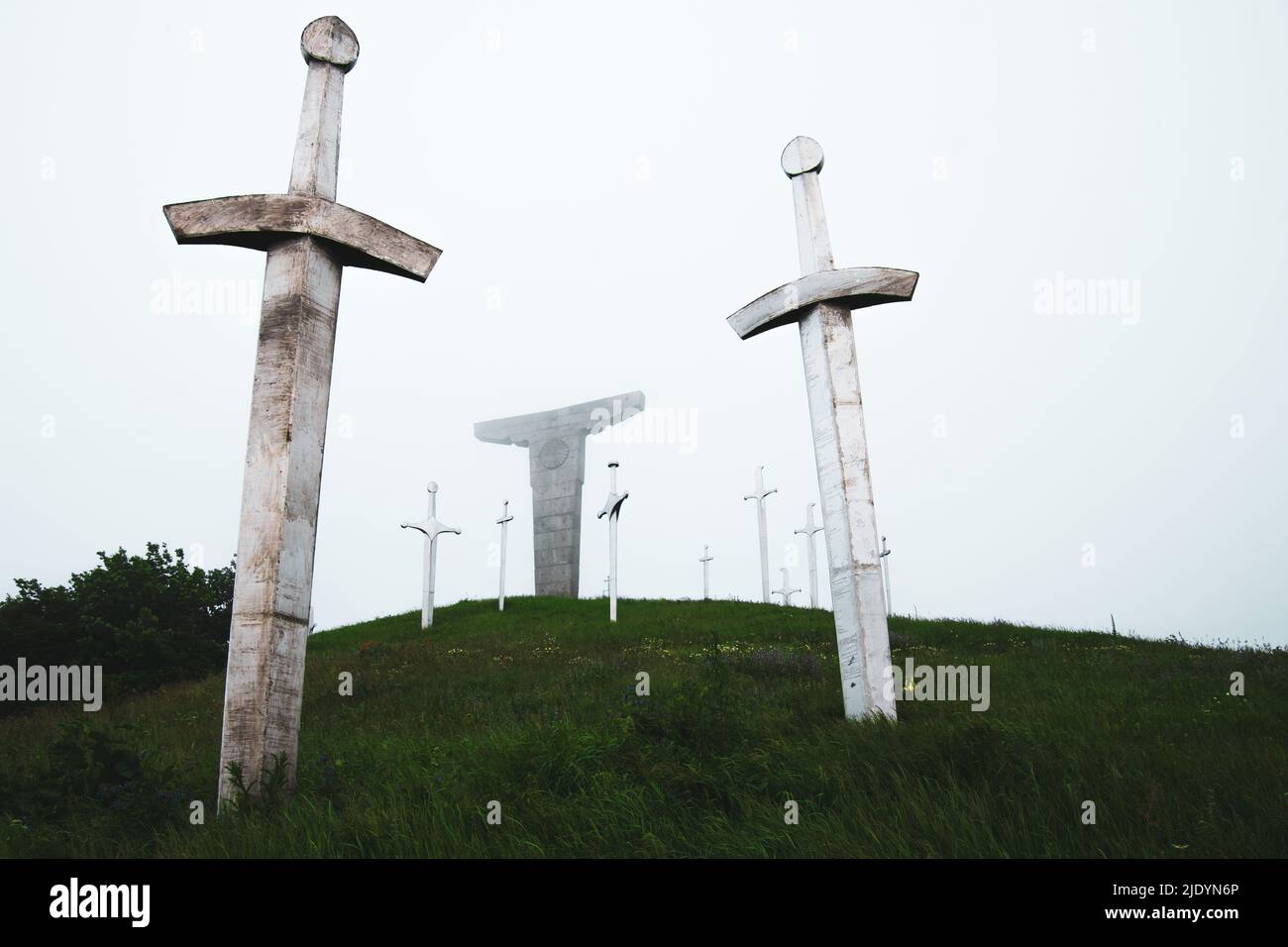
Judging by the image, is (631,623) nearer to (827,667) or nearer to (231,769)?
(827,667)

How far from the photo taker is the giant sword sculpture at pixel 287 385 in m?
5.67

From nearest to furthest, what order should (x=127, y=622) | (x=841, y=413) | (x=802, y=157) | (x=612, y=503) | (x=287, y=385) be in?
1. (x=287, y=385)
2. (x=841, y=413)
3. (x=802, y=157)
4. (x=127, y=622)
5. (x=612, y=503)

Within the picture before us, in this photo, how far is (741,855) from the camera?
411 cm

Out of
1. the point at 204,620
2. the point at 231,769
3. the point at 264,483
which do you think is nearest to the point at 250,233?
the point at 264,483

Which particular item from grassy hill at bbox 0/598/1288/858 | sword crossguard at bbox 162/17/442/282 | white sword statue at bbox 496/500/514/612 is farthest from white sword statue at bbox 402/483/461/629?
sword crossguard at bbox 162/17/442/282

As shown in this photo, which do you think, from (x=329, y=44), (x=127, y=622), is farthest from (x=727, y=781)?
(x=127, y=622)

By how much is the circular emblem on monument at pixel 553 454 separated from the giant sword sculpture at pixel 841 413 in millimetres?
20831

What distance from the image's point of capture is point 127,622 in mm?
16562

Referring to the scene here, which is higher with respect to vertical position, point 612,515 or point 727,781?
point 612,515

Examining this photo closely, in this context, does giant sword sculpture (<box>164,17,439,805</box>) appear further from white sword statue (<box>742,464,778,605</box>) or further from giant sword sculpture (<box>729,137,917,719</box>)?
white sword statue (<box>742,464,778,605</box>)

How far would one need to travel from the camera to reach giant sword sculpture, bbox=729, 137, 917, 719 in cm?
721

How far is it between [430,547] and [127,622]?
7.70 metres

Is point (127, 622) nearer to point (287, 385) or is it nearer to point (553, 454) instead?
point (287, 385)
